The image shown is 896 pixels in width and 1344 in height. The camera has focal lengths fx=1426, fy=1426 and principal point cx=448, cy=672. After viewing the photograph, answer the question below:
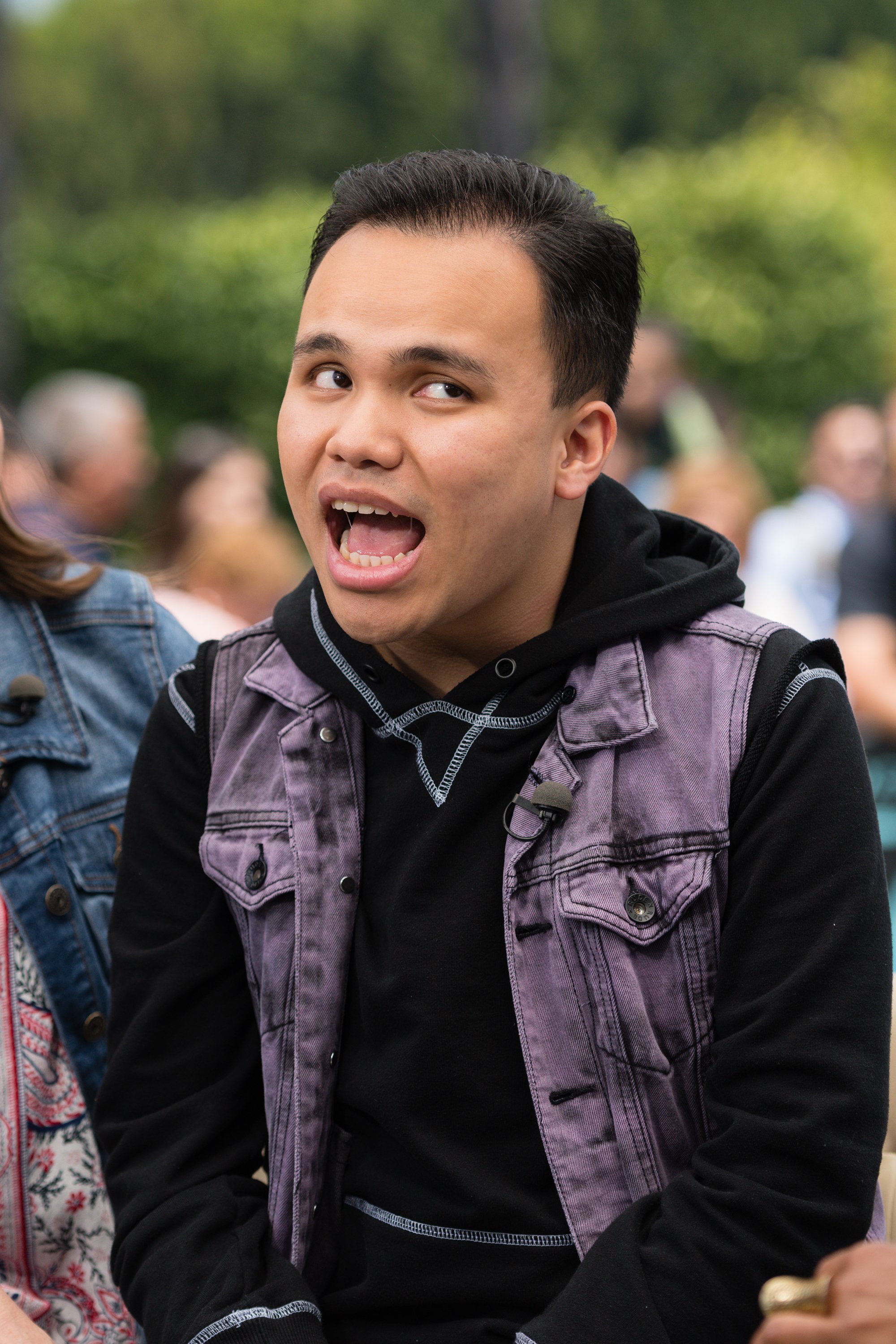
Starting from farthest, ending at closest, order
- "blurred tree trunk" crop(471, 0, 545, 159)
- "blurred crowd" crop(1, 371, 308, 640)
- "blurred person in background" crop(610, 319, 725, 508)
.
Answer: "blurred tree trunk" crop(471, 0, 545, 159)
"blurred person in background" crop(610, 319, 725, 508)
"blurred crowd" crop(1, 371, 308, 640)

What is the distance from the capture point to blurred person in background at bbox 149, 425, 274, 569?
19.8 ft

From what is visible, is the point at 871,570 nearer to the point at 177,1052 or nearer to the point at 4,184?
the point at 177,1052

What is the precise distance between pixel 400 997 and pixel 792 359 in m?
13.5

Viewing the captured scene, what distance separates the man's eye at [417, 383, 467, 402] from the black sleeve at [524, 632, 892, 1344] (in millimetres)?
521

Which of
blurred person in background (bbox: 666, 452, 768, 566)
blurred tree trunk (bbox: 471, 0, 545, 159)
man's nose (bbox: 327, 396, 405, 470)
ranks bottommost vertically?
man's nose (bbox: 327, 396, 405, 470)

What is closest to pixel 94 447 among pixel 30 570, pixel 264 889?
pixel 30 570

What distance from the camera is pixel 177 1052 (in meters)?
1.87

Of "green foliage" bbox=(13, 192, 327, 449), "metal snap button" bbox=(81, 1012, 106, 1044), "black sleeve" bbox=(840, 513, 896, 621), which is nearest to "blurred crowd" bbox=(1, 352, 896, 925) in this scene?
"black sleeve" bbox=(840, 513, 896, 621)

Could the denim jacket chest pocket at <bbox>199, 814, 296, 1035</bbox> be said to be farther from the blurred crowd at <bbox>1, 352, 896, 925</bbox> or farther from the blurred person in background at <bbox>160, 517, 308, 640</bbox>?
the blurred person in background at <bbox>160, 517, 308, 640</bbox>

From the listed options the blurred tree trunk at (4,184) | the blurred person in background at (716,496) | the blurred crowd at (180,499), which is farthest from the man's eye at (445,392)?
the blurred tree trunk at (4,184)

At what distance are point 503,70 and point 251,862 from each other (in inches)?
411

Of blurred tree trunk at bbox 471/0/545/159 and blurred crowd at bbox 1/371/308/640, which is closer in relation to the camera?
blurred crowd at bbox 1/371/308/640

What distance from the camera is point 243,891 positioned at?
1.81m

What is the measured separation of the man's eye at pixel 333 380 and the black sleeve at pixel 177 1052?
17.7 inches
